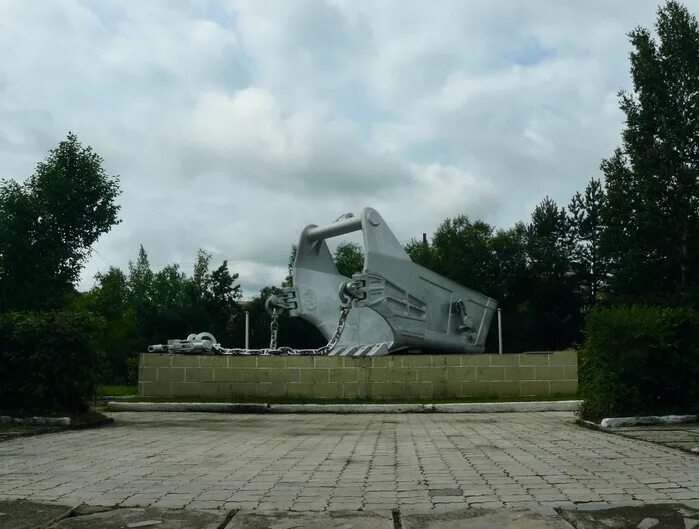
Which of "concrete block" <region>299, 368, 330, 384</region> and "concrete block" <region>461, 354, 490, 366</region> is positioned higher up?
"concrete block" <region>461, 354, 490, 366</region>

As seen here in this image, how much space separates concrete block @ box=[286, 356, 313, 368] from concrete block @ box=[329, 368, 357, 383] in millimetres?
687

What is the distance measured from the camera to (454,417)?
16656mm

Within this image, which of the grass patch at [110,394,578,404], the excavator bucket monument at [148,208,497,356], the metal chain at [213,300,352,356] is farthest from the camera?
the excavator bucket monument at [148,208,497,356]

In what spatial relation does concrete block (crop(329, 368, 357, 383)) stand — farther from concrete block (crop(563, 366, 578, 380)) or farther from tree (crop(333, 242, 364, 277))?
tree (crop(333, 242, 364, 277))

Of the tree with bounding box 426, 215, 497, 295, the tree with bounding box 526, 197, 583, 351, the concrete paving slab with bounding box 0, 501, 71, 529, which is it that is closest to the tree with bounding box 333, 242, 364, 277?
the tree with bounding box 426, 215, 497, 295

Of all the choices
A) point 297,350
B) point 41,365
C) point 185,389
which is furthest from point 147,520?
point 297,350

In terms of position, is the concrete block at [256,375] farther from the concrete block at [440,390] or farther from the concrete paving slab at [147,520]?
the concrete paving slab at [147,520]

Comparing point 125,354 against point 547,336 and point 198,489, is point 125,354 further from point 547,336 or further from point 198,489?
point 198,489

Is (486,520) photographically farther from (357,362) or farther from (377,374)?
(357,362)

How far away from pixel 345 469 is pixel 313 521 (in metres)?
2.52

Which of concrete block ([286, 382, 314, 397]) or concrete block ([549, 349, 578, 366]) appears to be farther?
concrete block ([549, 349, 578, 366])

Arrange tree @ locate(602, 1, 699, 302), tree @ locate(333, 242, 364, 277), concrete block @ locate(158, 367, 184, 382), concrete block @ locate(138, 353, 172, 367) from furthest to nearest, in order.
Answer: tree @ locate(333, 242, 364, 277), tree @ locate(602, 1, 699, 302), concrete block @ locate(138, 353, 172, 367), concrete block @ locate(158, 367, 184, 382)

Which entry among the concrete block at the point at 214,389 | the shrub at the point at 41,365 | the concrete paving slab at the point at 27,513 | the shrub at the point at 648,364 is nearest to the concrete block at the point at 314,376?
the concrete block at the point at 214,389

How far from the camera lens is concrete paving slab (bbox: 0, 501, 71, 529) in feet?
17.5
